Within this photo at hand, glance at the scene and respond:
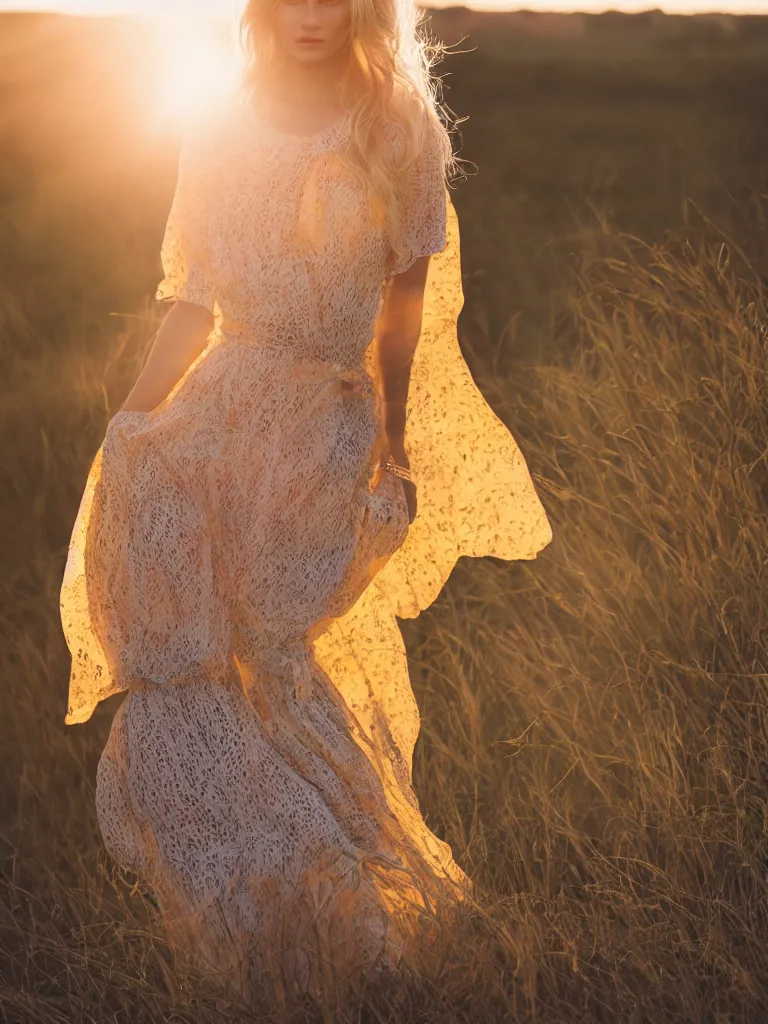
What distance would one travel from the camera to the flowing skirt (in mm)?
2238

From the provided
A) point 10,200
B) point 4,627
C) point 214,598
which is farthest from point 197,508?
point 10,200

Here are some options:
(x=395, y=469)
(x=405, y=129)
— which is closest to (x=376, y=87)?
(x=405, y=129)

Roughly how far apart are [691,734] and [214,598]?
1.41m

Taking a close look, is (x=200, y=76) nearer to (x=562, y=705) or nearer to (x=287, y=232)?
(x=287, y=232)

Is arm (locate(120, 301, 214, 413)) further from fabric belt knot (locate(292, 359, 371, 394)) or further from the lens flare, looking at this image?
the lens flare

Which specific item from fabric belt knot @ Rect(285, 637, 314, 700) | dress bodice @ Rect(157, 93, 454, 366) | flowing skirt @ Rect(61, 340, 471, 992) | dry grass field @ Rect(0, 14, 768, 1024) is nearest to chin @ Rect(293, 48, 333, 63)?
dress bodice @ Rect(157, 93, 454, 366)

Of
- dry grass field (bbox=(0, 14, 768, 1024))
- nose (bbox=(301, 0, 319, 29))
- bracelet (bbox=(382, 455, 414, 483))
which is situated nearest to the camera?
nose (bbox=(301, 0, 319, 29))

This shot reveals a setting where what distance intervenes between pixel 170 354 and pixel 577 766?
1698 mm

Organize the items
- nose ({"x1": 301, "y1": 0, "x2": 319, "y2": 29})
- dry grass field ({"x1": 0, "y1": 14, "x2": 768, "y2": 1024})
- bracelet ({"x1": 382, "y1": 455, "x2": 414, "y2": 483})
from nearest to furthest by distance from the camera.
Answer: nose ({"x1": 301, "y1": 0, "x2": 319, "y2": 29}), dry grass field ({"x1": 0, "y1": 14, "x2": 768, "y2": 1024}), bracelet ({"x1": 382, "y1": 455, "x2": 414, "y2": 483})

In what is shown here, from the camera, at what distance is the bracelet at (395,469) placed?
8.14 ft

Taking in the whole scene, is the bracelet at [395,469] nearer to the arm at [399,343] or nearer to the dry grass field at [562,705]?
the arm at [399,343]

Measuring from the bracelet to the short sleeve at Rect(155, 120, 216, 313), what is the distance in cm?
43

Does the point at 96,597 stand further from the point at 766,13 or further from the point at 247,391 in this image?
the point at 766,13

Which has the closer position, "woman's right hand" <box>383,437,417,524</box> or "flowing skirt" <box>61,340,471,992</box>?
"flowing skirt" <box>61,340,471,992</box>
